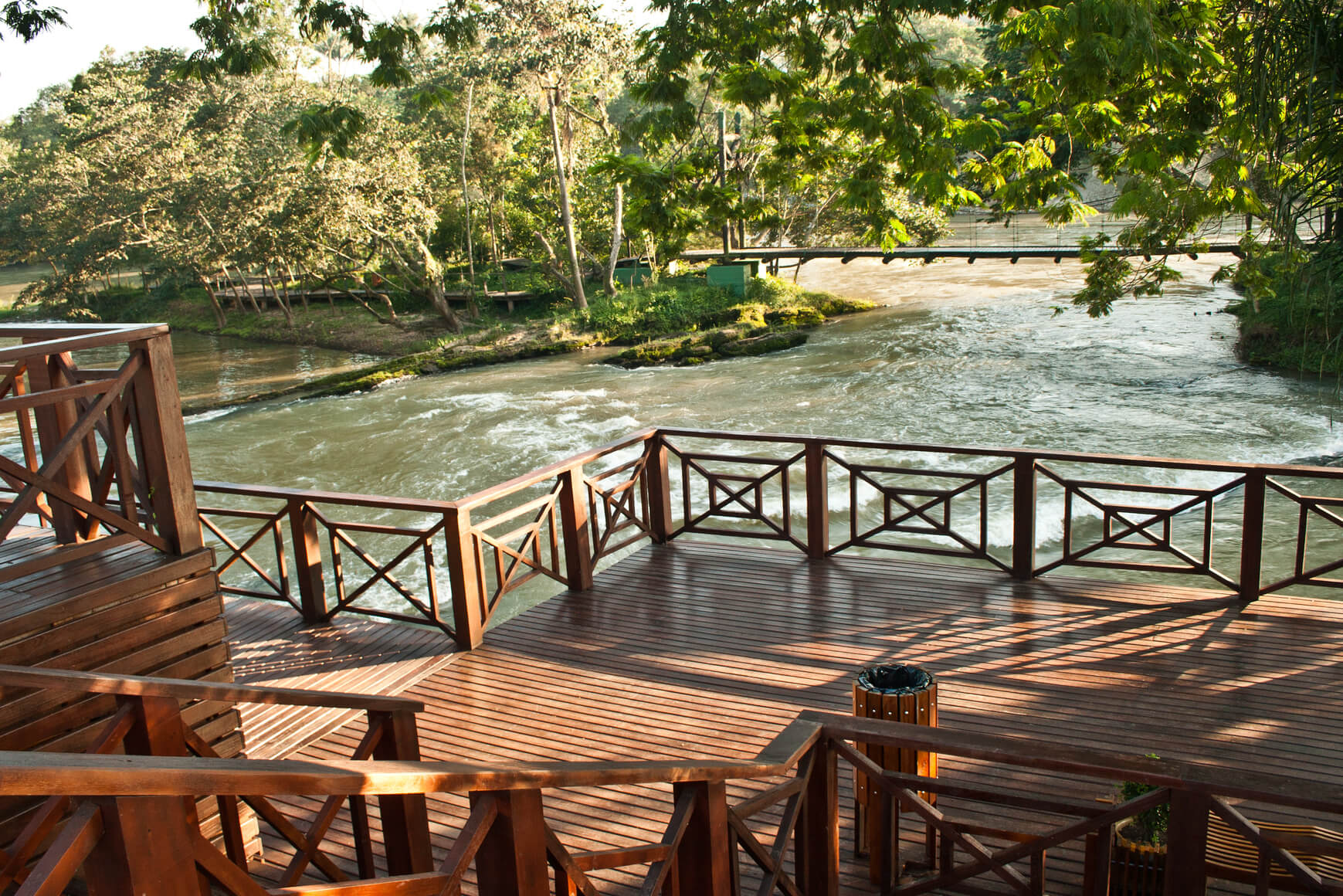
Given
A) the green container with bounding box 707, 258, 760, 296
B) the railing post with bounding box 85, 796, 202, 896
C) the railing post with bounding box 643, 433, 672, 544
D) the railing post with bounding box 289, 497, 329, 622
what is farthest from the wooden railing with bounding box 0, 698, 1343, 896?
the green container with bounding box 707, 258, 760, 296

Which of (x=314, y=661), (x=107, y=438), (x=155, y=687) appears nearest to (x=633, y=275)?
→ (x=314, y=661)

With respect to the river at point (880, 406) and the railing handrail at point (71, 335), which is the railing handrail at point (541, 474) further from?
the river at point (880, 406)

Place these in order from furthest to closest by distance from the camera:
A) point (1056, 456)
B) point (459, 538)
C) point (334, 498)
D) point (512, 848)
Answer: point (1056, 456), point (334, 498), point (459, 538), point (512, 848)

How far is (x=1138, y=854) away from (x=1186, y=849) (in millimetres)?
650

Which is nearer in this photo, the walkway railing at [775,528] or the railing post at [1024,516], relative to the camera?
the walkway railing at [775,528]

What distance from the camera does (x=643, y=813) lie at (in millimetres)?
4633

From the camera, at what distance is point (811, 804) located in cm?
338

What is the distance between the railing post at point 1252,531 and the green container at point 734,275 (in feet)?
76.4

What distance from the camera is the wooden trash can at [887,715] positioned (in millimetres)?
4051

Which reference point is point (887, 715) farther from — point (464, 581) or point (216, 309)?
point (216, 309)

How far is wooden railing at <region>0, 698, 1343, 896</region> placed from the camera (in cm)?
133

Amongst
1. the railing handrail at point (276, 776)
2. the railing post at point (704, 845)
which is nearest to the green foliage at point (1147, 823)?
the railing post at point (704, 845)

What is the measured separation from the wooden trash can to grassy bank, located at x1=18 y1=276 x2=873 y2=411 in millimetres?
20102

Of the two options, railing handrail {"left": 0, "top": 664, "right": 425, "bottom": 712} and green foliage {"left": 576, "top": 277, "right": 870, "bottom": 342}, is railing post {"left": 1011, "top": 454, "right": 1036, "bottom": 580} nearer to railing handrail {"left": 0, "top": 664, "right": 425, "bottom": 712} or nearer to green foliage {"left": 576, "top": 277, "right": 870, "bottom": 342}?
railing handrail {"left": 0, "top": 664, "right": 425, "bottom": 712}
